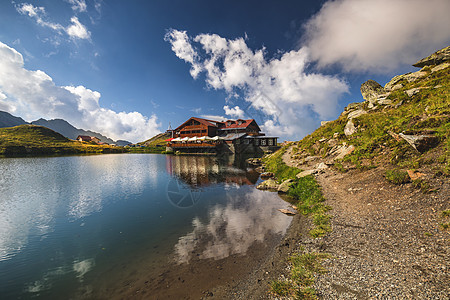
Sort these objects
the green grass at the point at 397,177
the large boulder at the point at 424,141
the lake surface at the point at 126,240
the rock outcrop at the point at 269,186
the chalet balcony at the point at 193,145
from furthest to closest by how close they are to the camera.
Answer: the chalet balcony at the point at 193,145
the rock outcrop at the point at 269,186
the large boulder at the point at 424,141
the green grass at the point at 397,177
the lake surface at the point at 126,240

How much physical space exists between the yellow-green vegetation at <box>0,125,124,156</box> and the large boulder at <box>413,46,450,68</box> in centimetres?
Result: 13221

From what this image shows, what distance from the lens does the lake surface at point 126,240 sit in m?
7.21

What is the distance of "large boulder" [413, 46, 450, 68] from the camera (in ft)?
99.4

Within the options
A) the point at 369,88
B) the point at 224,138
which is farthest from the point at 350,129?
the point at 224,138

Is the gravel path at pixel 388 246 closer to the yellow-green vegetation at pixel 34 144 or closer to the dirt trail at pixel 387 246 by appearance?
the dirt trail at pixel 387 246

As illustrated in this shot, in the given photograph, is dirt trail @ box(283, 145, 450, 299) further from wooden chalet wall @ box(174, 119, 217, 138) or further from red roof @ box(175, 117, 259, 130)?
wooden chalet wall @ box(174, 119, 217, 138)

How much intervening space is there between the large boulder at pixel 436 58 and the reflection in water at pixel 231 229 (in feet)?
142

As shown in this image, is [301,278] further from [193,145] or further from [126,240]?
[193,145]

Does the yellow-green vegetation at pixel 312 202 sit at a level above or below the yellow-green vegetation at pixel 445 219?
below

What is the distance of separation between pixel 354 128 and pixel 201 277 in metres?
27.7

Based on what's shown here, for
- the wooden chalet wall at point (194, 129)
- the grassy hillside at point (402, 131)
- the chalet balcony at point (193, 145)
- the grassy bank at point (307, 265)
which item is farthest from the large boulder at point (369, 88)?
the wooden chalet wall at point (194, 129)

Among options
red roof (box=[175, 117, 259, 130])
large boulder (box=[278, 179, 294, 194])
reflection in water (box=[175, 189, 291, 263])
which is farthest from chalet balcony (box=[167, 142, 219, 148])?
reflection in water (box=[175, 189, 291, 263])

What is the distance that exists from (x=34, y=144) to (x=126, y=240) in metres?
120

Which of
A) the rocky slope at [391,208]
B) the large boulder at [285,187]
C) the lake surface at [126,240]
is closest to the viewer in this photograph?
the rocky slope at [391,208]
